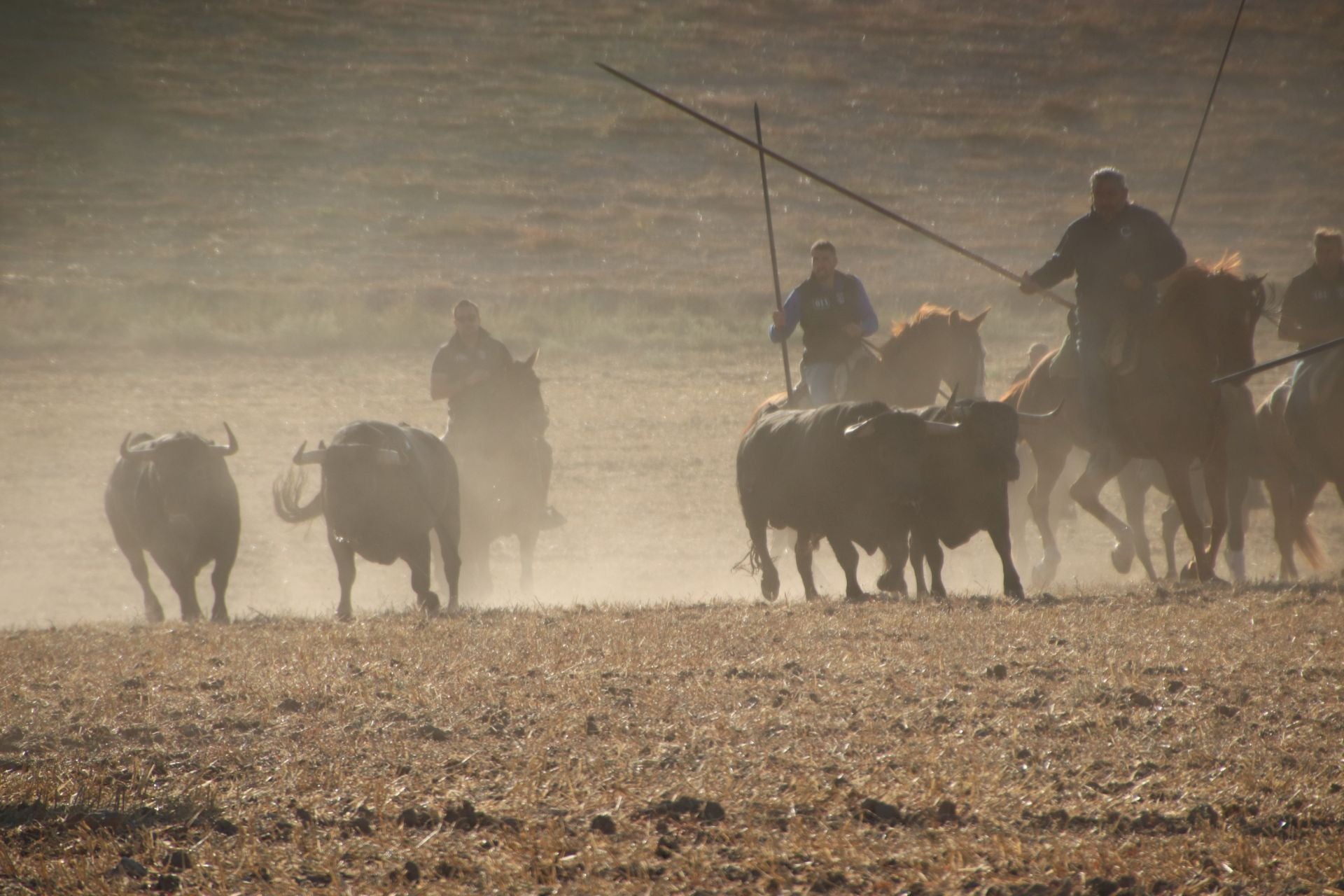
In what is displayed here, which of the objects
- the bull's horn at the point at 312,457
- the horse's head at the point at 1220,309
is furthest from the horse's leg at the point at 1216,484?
the bull's horn at the point at 312,457

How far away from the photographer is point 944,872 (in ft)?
13.7

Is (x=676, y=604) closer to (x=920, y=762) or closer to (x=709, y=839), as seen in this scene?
(x=920, y=762)

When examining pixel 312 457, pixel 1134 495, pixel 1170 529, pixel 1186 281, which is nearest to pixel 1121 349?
pixel 1186 281

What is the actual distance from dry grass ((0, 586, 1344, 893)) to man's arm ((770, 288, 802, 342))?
4.26m

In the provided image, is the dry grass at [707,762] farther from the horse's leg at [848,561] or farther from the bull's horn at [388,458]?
the bull's horn at [388,458]

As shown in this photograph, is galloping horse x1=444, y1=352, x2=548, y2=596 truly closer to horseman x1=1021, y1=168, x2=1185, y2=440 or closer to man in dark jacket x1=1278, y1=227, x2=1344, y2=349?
horseman x1=1021, y1=168, x2=1185, y2=440

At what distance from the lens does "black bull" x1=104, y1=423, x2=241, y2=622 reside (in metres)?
11.2

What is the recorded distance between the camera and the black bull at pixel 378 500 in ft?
35.2

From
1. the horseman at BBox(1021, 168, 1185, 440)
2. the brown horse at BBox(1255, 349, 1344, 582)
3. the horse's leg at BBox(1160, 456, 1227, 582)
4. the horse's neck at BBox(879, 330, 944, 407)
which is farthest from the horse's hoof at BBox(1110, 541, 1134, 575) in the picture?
the horseman at BBox(1021, 168, 1185, 440)

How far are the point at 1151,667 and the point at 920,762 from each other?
6.03 feet

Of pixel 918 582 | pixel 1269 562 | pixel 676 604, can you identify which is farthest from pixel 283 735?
pixel 1269 562

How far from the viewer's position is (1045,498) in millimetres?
12938

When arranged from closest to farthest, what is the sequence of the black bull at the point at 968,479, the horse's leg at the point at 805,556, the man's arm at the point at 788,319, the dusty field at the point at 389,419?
1. the black bull at the point at 968,479
2. the horse's leg at the point at 805,556
3. the man's arm at the point at 788,319
4. the dusty field at the point at 389,419

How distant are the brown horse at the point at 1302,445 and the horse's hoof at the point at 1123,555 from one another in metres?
1.17
